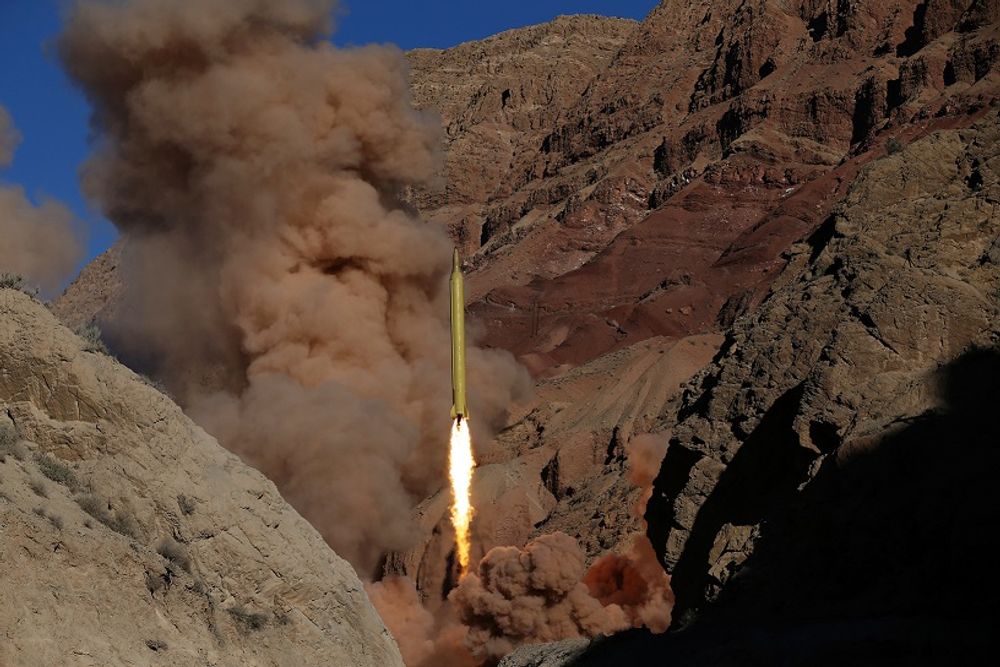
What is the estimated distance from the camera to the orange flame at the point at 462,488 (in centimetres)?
3975

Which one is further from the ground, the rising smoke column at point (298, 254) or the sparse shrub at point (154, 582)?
the rising smoke column at point (298, 254)

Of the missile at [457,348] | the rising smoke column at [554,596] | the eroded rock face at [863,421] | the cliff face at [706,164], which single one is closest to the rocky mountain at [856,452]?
the eroded rock face at [863,421]

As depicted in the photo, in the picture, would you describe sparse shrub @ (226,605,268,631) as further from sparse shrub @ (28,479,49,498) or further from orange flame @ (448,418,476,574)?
orange flame @ (448,418,476,574)

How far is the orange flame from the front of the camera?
39.8 metres

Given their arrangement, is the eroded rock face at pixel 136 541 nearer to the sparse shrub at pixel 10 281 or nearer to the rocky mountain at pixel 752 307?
the sparse shrub at pixel 10 281

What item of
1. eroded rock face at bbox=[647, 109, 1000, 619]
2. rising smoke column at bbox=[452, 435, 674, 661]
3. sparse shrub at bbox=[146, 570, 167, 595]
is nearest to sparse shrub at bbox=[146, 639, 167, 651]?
sparse shrub at bbox=[146, 570, 167, 595]

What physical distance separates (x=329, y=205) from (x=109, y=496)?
35.0m

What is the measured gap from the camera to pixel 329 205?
46.6 m

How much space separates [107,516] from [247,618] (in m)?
1.32

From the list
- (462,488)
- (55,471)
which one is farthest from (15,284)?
(462,488)

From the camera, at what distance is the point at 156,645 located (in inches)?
429

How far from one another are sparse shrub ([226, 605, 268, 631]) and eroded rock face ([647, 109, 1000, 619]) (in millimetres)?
A: 6039

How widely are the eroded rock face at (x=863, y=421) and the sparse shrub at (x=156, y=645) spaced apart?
277 inches

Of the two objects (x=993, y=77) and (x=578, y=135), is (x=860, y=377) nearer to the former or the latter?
(x=993, y=77)
